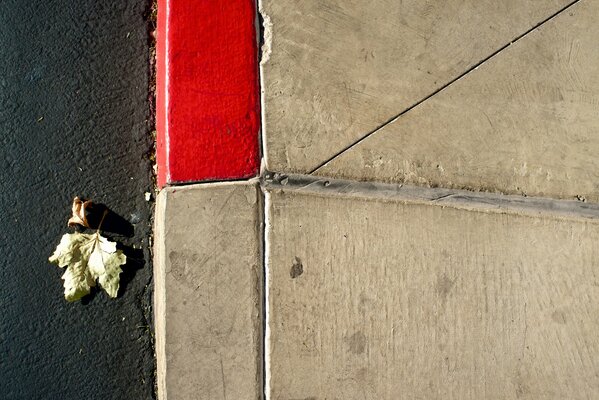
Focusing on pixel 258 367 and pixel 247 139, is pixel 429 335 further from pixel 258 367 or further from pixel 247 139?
pixel 247 139

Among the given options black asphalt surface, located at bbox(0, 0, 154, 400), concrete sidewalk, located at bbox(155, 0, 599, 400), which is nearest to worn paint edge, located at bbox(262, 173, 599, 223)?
concrete sidewalk, located at bbox(155, 0, 599, 400)

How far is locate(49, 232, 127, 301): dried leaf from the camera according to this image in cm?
245

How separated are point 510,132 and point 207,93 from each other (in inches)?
52.3

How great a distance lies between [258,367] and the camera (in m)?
2.25

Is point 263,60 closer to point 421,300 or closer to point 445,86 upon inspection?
point 445,86

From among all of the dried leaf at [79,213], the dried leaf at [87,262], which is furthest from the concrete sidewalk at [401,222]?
the dried leaf at [79,213]

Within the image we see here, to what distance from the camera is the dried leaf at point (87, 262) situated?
2451mm

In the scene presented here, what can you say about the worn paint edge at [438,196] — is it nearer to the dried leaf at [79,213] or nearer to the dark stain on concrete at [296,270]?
the dark stain on concrete at [296,270]

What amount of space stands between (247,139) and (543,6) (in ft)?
4.97

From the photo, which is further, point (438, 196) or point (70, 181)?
point (70, 181)

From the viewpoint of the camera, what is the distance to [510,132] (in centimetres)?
250

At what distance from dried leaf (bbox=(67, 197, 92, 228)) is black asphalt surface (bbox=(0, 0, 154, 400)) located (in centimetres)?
6

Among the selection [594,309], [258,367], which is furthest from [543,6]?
[258,367]

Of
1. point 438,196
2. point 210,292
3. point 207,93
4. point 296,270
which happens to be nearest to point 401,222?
point 438,196
